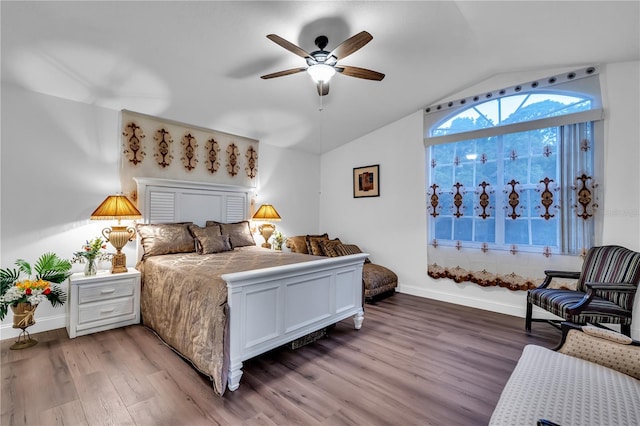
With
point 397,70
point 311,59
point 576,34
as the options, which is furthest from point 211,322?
point 576,34

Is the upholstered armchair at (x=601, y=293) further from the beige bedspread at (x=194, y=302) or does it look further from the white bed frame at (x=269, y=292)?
the beige bedspread at (x=194, y=302)

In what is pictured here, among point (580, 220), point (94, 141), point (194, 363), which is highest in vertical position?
point (94, 141)

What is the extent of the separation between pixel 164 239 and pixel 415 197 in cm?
356

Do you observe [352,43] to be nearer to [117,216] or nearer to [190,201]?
[117,216]

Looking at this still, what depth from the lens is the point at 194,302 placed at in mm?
2275

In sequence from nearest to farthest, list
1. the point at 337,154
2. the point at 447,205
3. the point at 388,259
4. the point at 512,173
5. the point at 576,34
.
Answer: the point at 576,34 < the point at 512,173 < the point at 447,205 < the point at 388,259 < the point at 337,154

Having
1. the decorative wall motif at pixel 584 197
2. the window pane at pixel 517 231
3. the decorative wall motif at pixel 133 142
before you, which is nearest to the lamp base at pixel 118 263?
→ the decorative wall motif at pixel 133 142

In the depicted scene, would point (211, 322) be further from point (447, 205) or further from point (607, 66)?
point (607, 66)

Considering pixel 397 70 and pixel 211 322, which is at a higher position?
pixel 397 70

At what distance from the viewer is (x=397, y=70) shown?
3439 mm

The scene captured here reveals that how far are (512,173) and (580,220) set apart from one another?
0.87 meters

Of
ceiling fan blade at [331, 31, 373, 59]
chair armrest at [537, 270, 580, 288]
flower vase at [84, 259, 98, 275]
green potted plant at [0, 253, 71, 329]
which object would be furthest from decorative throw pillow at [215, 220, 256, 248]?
chair armrest at [537, 270, 580, 288]

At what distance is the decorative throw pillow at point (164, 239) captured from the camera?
331cm

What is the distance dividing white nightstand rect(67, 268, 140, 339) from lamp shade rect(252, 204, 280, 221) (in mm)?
1838
